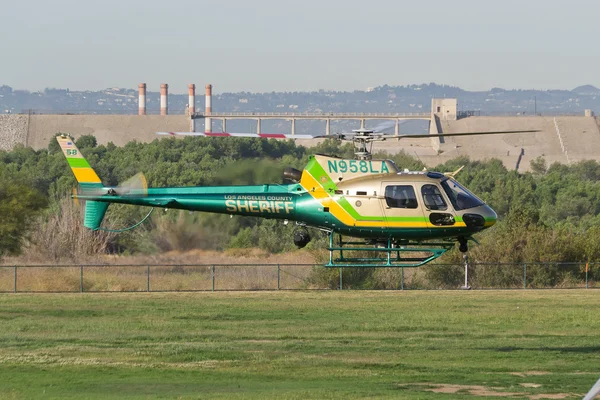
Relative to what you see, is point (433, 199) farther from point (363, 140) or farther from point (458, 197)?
point (363, 140)

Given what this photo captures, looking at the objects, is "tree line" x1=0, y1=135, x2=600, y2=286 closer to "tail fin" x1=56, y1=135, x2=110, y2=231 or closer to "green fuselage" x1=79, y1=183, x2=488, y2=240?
"green fuselage" x1=79, y1=183, x2=488, y2=240

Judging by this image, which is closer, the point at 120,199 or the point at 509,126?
the point at 120,199

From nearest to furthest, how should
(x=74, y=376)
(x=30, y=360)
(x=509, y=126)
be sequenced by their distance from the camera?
(x=74, y=376)
(x=30, y=360)
(x=509, y=126)

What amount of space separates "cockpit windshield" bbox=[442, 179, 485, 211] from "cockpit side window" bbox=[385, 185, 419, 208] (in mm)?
758

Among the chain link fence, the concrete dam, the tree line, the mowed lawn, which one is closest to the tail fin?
the mowed lawn

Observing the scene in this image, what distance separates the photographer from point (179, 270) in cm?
5519

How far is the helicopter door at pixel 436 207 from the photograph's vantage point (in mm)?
27344

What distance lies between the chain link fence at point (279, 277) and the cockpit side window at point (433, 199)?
24973 mm

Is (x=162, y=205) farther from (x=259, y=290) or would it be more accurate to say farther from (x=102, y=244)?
(x=102, y=244)

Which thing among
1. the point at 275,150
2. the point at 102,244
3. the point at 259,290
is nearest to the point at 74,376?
the point at 259,290

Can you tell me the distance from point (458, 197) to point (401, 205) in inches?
52.3

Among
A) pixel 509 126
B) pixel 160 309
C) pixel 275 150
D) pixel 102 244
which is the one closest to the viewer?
pixel 160 309

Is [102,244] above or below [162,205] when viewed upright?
below

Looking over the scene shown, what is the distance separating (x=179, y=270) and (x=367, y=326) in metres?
16.1
